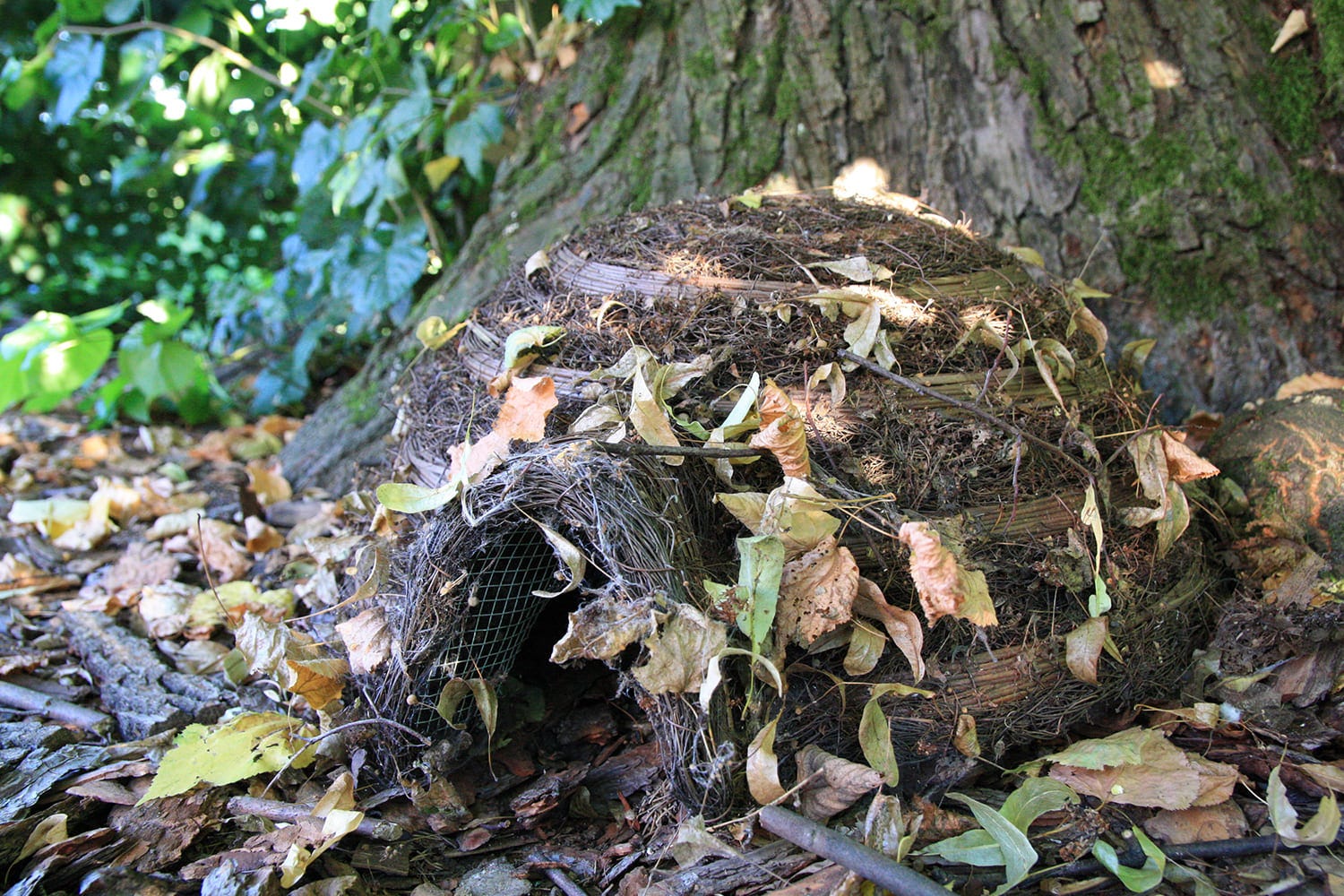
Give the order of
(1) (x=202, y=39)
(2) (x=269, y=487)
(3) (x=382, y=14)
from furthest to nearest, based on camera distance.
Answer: (1) (x=202, y=39) < (2) (x=269, y=487) < (3) (x=382, y=14)

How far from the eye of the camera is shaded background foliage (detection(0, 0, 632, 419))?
12.0 ft

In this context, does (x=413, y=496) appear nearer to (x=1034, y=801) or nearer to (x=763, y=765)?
Answer: (x=763, y=765)

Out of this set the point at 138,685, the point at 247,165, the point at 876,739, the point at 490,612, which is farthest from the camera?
the point at 247,165

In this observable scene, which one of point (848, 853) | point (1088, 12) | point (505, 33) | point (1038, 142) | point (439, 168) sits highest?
point (505, 33)

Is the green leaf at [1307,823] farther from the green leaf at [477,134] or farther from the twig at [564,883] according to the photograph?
the green leaf at [477,134]

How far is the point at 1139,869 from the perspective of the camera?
1.73 meters

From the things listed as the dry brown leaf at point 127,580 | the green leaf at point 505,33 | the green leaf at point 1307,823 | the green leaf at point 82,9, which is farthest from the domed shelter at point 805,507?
the green leaf at point 82,9

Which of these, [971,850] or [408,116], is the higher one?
[408,116]

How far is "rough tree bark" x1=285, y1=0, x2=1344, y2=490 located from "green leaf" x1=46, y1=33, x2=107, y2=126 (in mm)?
2017

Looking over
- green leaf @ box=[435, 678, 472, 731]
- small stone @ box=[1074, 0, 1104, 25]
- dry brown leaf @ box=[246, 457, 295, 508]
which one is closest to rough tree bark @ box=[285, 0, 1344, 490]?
small stone @ box=[1074, 0, 1104, 25]

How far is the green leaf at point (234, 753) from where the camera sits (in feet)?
6.42

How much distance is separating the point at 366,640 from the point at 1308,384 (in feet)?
9.35

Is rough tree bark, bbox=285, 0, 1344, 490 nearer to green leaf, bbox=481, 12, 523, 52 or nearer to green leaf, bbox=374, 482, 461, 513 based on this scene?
green leaf, bbox=481, 12, 523, 52

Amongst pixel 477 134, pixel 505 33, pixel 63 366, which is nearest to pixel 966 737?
pixel 477 134
